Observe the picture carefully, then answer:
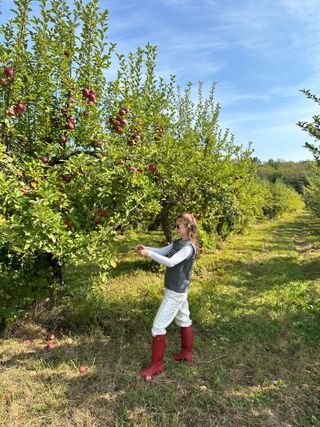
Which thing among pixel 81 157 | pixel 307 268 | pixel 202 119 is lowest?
pixel 307 268

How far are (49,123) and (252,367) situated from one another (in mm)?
3922

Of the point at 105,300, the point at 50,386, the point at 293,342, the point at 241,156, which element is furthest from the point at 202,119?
the point at 50,386

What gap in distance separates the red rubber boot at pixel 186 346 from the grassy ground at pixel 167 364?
11 cm

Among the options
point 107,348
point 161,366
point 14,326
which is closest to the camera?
point 161,366

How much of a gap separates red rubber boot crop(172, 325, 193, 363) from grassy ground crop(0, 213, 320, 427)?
114 mm

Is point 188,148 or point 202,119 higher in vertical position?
point 202,119

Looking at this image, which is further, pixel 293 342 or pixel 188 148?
pixel 188 148

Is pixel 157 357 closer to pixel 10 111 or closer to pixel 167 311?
pixel 167 311

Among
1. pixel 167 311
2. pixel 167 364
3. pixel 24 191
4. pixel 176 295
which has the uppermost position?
pixel 24 191

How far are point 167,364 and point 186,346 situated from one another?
0.30m

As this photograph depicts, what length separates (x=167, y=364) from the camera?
11.6 feet

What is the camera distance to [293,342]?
4.07 meters

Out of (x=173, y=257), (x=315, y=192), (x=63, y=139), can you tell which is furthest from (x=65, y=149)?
(x=315, y=192)

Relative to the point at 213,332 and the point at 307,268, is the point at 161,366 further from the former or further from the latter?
the point at 307,268
